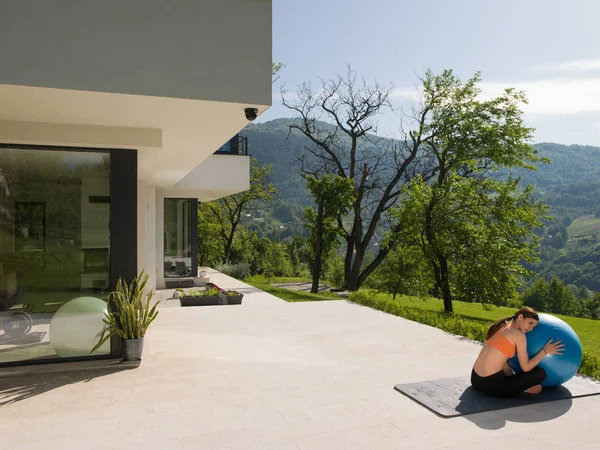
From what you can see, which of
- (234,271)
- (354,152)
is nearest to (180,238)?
(234,271)

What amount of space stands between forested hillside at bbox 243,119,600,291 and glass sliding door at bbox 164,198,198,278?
29.4m

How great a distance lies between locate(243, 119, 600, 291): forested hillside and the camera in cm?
6456

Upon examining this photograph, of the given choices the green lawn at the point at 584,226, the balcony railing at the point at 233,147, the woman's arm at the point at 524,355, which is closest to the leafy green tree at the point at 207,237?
the balcony railing at the point at 233,147

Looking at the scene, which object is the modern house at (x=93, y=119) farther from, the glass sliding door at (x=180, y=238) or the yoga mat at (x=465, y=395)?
the glass sliding door at (x=180, y=238)

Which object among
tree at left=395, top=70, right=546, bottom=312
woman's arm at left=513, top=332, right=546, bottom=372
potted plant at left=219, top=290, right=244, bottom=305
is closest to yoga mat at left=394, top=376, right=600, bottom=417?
woman's arm at left=513, top=332, right=546, bottom=372

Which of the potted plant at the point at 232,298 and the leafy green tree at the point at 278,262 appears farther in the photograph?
the leafy green tree at the point at 278,262

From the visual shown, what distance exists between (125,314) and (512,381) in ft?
15.0

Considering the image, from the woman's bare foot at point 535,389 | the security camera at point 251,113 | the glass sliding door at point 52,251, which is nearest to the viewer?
the woman's bare foot at point 535,389

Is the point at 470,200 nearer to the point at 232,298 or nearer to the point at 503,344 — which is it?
the point at 232,298

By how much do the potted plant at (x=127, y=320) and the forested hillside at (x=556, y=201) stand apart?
41178 mm

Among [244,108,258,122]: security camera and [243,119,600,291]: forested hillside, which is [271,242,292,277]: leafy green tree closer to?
[243,119,600,291]: forested hillside

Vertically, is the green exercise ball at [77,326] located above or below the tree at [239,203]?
below

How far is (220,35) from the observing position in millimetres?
5285

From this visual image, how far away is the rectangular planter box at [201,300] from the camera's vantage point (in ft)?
41.5
